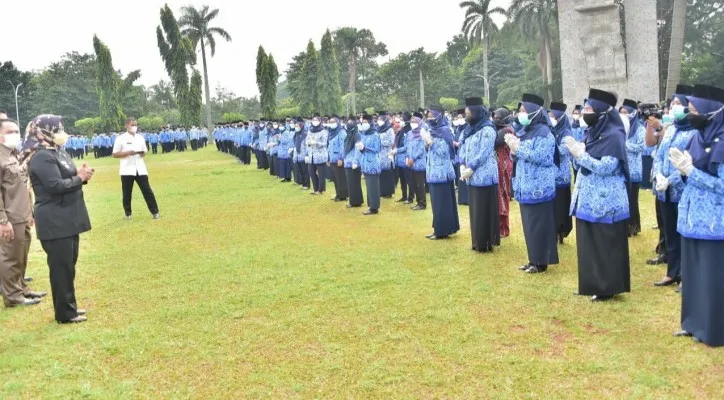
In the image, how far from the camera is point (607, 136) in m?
5.26

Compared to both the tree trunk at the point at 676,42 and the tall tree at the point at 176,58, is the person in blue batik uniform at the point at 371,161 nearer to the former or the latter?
the tree trunk at the point at 676,42

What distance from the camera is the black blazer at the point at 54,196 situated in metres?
5.18

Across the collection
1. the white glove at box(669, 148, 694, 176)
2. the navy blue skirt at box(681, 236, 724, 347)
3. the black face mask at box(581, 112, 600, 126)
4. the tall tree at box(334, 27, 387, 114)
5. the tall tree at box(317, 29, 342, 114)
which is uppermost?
the tall tree at box(334, 27, 387, 114)

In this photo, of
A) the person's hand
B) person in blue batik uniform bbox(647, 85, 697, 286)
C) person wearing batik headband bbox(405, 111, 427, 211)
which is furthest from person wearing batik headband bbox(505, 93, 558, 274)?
the person's hand

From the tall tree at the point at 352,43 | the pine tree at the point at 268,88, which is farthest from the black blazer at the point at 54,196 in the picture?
the tall tree at the point at 352,43

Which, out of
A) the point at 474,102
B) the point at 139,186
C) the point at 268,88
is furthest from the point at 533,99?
the point at 268,88

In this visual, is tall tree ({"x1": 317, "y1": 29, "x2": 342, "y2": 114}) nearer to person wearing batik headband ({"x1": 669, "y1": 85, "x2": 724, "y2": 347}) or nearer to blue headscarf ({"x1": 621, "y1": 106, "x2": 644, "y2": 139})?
blue headscarf ({"x1": 621, "y1": 106, "x2": 644, "y2": 139})

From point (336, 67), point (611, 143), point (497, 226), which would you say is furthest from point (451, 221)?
point (336, 67)

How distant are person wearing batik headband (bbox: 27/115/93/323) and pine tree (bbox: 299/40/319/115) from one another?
44.0 m

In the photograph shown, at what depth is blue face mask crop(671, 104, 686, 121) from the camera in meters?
4.77

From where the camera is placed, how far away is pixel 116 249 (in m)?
9.11

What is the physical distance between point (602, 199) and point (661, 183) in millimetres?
616

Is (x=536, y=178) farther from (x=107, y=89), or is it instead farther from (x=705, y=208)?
(x=107, y=89)

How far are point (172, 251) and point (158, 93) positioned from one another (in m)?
73.8
